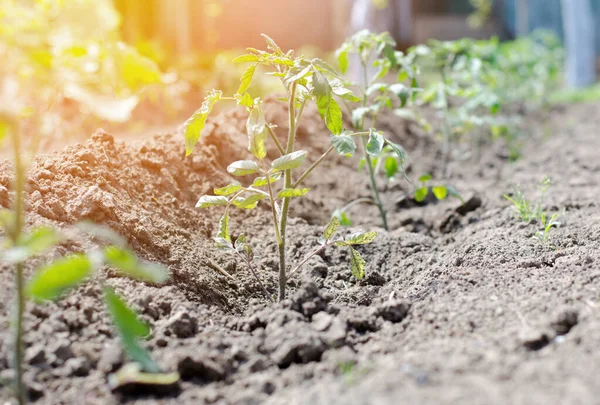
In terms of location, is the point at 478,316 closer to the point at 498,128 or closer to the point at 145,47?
the point at 498,128

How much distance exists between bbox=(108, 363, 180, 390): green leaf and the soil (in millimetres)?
28

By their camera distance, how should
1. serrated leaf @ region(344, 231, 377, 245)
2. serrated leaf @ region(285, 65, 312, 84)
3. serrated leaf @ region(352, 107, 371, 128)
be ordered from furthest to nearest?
1. serrated leaf @ region(352, 107, 371, 128)
2. serrated leaf @ region(344, 231, 377, 245)
3. serrated leaf @ region(285, 65, 312, 84)

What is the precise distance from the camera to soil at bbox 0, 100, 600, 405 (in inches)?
54.7

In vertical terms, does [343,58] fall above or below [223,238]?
above

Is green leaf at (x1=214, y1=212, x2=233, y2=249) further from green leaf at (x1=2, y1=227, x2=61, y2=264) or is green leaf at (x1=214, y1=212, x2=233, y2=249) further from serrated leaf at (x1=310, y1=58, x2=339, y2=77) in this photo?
green leaf at (x1=2, y1=227, x2=61, y2=264)

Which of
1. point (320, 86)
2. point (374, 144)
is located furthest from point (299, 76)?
point (374, 144)

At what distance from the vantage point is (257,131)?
1762mm

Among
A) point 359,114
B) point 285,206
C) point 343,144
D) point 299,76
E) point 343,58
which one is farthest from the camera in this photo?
point 343,58

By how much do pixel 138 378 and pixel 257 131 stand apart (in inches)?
29.9

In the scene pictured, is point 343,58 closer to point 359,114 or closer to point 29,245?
point 359,114

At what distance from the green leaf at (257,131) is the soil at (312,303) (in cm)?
45

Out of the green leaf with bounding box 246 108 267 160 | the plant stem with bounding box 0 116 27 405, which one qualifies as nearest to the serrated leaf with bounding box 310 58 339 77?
the green leaf with bounding box 246 108 267 160

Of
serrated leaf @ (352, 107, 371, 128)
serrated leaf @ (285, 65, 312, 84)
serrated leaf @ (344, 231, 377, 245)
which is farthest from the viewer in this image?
serrated leaf @ (352, 107, 371, 128)

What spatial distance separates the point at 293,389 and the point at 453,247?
4.63 feet
